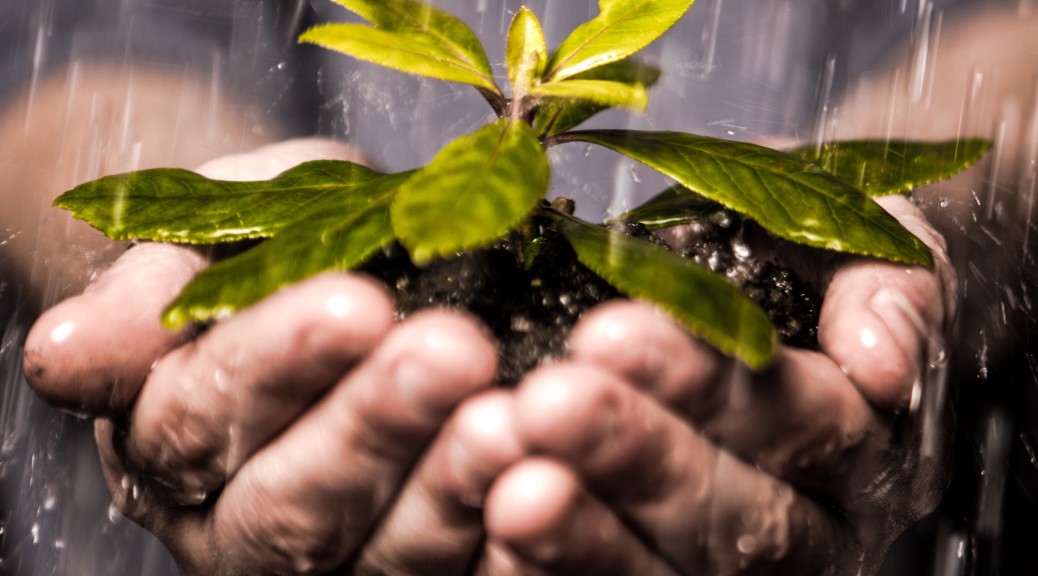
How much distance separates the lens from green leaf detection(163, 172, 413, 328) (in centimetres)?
41

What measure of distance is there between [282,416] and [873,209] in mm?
396

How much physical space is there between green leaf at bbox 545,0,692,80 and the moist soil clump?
111mm

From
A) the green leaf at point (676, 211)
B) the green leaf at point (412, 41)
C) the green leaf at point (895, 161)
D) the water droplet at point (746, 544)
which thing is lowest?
the water droplet at point (746, 544)

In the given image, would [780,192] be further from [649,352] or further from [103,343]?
[103,343]

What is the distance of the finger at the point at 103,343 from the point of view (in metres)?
0.52

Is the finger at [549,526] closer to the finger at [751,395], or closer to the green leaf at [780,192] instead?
the finger at [751,395]

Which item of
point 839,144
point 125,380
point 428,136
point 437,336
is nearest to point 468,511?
point 437,336

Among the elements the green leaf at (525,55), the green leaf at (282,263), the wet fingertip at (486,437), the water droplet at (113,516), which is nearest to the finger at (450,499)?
the wet fingertip at (486,437)

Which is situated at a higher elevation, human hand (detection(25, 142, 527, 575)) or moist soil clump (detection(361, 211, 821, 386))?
moist soil clump (detection(361, 211, 821, 386))

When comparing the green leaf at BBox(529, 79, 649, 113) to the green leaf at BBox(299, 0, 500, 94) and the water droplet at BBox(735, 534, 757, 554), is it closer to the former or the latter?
the green leaf at BBox(299, 0, 500, 94)

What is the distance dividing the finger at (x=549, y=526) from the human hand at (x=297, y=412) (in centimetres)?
2

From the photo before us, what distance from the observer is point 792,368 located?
45cm

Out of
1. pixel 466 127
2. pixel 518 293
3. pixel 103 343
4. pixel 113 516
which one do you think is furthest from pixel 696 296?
pixel 113 516

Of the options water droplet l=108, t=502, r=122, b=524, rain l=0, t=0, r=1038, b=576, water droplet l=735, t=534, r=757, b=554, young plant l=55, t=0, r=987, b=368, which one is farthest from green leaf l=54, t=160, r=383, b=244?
water droplet l=108, t=502, r=122, b=524
